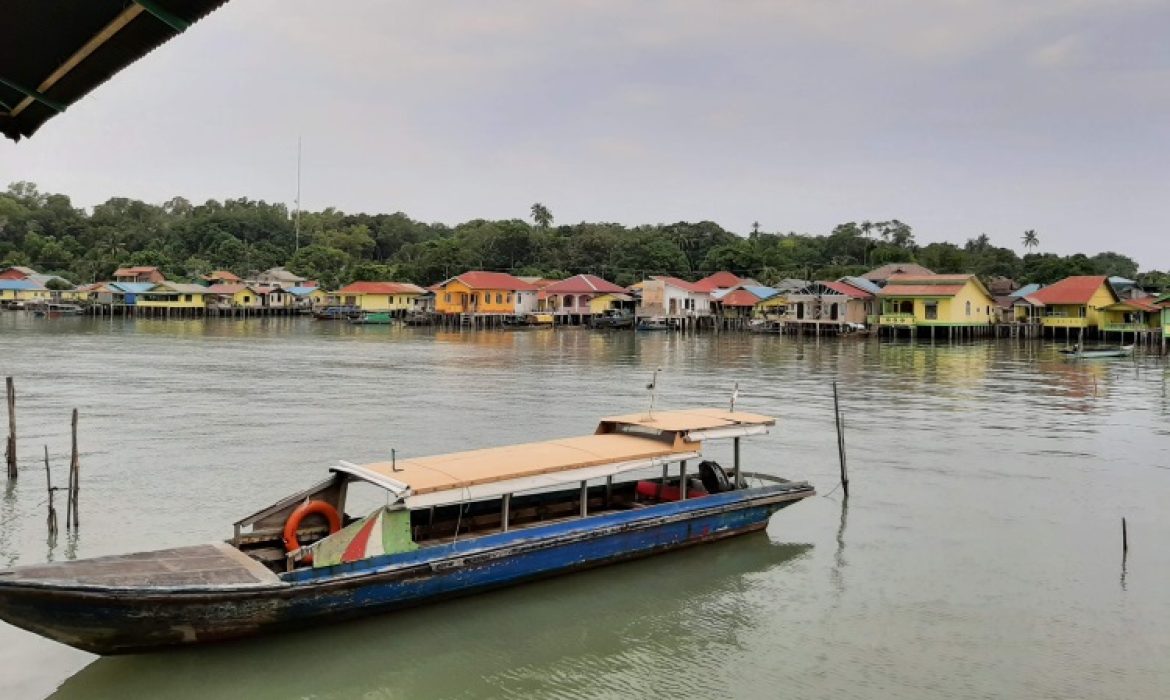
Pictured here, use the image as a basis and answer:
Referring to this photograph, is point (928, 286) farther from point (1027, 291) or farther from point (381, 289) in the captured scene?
point (381, 289)

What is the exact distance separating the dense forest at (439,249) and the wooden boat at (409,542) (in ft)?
206

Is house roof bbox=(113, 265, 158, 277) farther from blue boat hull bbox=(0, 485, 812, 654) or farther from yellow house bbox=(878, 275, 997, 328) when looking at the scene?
blue boat hull bbox=(0, 485, 812, 654)

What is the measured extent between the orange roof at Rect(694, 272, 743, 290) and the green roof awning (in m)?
63.8

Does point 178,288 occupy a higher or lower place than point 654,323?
higher

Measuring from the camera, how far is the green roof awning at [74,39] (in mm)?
4469

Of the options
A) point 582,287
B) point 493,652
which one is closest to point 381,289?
point 582,287

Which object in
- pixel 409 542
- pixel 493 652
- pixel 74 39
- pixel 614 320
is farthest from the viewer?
pixel 614 320

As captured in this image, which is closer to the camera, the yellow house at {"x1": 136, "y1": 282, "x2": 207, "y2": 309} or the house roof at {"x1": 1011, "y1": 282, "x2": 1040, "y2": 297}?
the house roof at {"x1": 1011, "y1": 282, "x2": 1040, "y2": 297}

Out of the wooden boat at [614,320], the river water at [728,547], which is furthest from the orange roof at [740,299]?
the river water at [728,547]

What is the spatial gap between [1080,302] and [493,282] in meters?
40.2

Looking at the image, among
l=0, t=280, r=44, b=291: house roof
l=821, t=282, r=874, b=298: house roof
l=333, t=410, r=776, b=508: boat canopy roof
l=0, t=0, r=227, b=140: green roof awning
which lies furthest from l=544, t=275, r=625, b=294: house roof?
l=0, t=0, r=227, b=140: green roof awning

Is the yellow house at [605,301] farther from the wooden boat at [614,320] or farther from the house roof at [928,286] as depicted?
the house roof at [928,286]

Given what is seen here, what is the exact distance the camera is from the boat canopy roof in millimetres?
8562

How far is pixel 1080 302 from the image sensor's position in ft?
174
